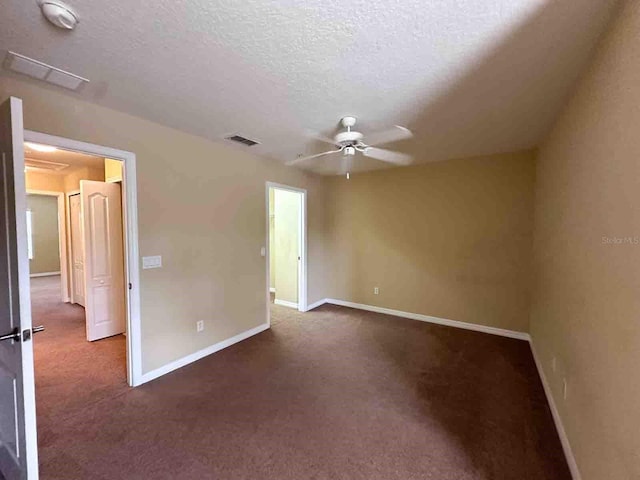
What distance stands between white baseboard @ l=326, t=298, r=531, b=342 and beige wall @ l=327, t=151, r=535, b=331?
0.07m

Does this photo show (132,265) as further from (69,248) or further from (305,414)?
(69,248)

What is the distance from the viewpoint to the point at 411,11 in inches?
49.7

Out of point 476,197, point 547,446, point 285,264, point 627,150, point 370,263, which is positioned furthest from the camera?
point 285,264

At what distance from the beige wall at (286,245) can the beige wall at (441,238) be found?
0.69 m

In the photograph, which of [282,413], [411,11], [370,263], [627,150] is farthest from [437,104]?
[370,263]

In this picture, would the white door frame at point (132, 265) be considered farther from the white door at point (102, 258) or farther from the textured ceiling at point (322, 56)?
the white door at point (102, 258)

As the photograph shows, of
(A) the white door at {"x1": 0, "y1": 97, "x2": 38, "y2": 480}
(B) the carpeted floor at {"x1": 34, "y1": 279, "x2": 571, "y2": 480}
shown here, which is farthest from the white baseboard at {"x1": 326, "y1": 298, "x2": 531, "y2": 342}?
(A) the white door at {"x1": 0, "y1": 97, "x2": 38, "y2": 480}

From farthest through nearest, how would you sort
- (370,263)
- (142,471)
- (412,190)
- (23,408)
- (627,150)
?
(370,263), (412,190), (142,471), (23,408), (627,150)

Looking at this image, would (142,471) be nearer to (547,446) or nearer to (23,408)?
(23,408)

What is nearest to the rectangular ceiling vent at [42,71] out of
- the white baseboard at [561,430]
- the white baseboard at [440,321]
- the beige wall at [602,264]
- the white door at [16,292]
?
the white door at [16,292]

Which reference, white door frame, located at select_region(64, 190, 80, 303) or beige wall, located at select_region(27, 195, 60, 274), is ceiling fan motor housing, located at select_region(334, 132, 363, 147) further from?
beige wall, located at select_region(27, 195, 60, 274)

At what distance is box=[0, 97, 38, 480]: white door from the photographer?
4.03 ft

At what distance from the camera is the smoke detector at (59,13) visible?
1233 mm

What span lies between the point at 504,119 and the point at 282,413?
3.11 m
